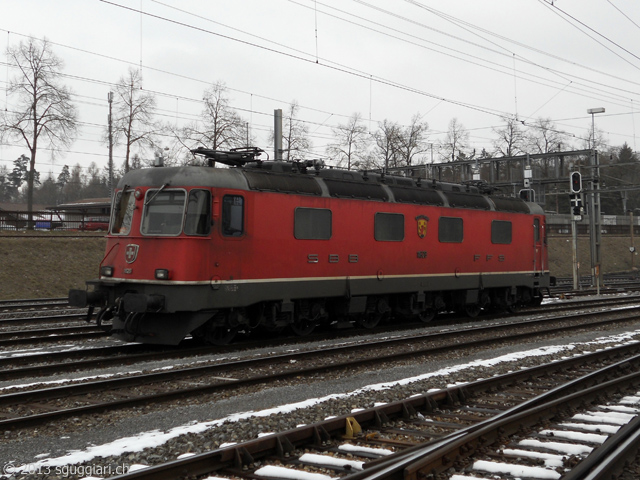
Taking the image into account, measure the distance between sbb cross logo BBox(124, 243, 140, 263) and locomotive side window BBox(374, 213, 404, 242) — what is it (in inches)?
231

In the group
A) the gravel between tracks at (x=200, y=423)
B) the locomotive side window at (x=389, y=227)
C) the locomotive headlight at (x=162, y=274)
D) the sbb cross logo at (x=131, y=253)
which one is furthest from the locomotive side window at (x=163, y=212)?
the locomotive side window at (x=389, y=227)

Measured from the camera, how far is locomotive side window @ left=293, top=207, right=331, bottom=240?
13.9 m

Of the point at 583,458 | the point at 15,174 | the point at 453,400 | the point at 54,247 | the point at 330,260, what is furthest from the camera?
the point at 15,174

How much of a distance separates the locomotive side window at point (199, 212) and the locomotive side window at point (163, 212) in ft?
0.50

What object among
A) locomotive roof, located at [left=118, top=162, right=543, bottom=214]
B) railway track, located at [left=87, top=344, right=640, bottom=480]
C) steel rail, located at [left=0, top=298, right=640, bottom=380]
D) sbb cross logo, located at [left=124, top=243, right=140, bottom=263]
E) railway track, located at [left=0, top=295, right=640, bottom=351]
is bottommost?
railway track, located at [left=87, top=344, right=640, bottom=480]

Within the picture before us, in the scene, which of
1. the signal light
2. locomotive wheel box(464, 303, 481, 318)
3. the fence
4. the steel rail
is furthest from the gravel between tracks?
the fence

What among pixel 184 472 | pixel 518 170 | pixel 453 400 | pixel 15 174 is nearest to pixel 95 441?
pixel 184 472

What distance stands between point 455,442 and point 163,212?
7.93 metres

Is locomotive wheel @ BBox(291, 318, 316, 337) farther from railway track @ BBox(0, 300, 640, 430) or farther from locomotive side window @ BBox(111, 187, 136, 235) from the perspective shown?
locomotive side window @ BBox(111, 187, 136, 235)

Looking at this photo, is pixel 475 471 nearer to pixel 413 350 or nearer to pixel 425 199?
pixel 413 350

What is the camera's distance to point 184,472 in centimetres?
541

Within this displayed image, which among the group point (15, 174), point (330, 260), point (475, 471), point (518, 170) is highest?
point (15, 174)

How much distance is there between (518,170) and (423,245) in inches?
1025

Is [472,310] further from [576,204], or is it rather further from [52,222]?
[52,222]
